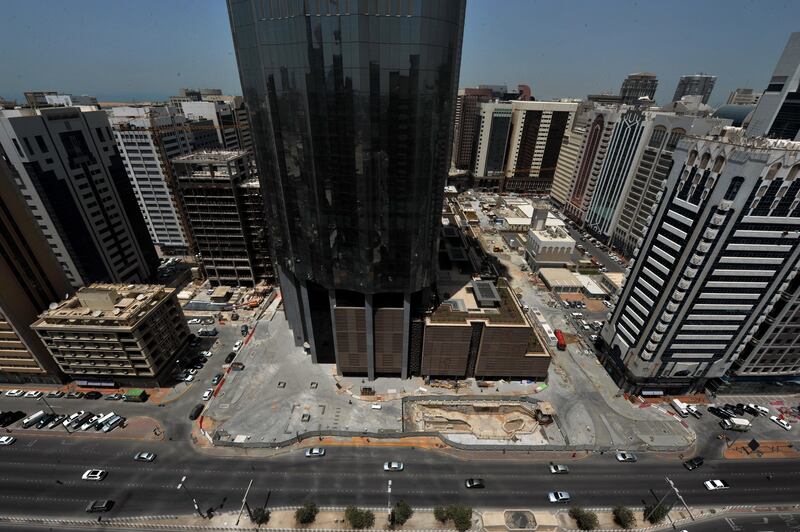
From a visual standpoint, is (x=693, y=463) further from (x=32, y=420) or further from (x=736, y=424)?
(x=32, y=420)

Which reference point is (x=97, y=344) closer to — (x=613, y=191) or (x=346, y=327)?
(x=346, y=327)

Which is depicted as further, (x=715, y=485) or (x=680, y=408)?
(x=680, y=408)

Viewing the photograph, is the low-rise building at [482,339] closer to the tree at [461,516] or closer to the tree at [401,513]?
the tree at [461,516]

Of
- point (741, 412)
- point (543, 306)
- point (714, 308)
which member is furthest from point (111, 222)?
point (741, 412)

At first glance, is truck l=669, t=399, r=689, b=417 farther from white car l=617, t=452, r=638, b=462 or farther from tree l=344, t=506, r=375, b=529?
tree l=344, t=506, r=375, b=529

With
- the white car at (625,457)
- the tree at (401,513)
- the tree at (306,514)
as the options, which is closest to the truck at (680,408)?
the white car at (625,457)

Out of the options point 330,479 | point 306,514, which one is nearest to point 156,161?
point 330,479
